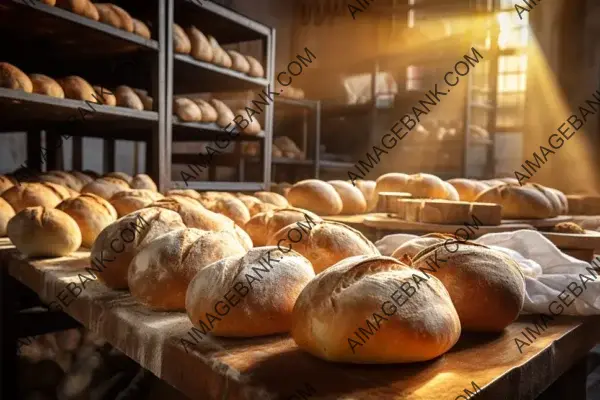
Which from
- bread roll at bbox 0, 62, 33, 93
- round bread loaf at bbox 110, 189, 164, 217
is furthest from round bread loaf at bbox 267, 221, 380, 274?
bread roll at bbox 0, 62, 33, 93

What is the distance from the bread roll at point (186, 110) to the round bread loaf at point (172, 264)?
251 cm

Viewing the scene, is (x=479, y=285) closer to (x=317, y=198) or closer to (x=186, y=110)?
(x=317, y=198)

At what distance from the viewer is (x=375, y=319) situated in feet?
2.52

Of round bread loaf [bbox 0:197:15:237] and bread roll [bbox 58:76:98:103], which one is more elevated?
bread roll [bbox 58:76:98:103]

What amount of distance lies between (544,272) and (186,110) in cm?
278

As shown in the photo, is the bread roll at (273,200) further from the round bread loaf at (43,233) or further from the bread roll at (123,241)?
the bread roll at (123,241)

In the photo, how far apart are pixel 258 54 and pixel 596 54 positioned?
4.29 metres

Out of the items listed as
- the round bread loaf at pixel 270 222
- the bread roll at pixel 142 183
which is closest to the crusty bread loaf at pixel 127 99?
the bread roll at pixel 142 183

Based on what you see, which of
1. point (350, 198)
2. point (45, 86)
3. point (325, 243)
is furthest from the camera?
point (350, 198)

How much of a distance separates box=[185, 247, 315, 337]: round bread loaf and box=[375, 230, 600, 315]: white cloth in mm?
521

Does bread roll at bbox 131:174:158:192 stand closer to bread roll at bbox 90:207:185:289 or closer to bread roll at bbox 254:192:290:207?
bread roll at bbox 254:192:290:207

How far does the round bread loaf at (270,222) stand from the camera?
1642mm

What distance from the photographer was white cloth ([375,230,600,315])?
43.6 inches

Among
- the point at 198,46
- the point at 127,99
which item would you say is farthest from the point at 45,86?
the point at 198,46
